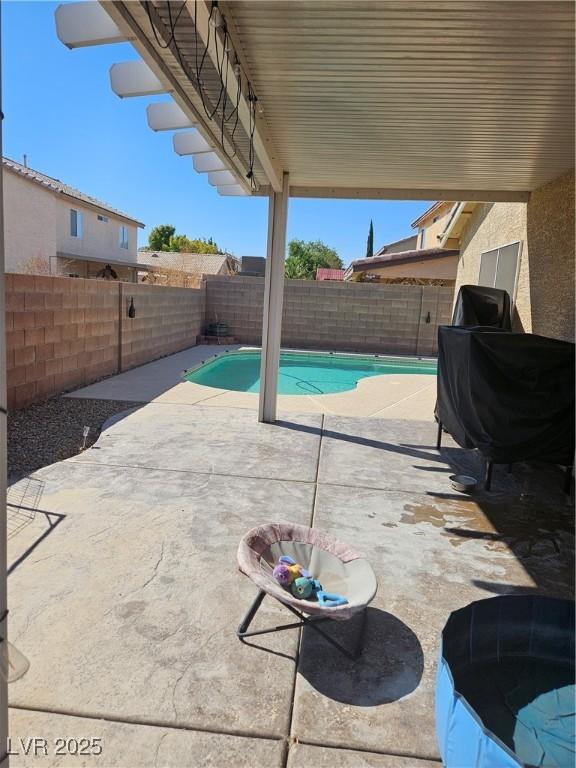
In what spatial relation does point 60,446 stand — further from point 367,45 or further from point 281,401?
point 367,45

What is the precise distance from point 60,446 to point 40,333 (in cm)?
215

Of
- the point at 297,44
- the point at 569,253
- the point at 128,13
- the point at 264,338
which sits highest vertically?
the point at 297,44

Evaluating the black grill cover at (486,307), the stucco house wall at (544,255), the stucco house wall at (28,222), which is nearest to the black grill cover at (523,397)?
the stucco house wall at (544,255)

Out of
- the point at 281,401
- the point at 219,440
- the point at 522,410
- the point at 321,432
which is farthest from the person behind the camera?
the point at 281,401

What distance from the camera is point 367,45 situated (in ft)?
10.0

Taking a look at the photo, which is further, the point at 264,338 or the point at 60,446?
the point at 264,338

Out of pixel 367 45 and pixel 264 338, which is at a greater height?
pixel 367 45

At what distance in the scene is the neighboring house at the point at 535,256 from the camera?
546 cm

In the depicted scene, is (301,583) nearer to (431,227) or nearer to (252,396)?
(252,396)

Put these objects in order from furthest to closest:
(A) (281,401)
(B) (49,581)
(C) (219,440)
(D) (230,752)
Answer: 1. (A) (281,401)
2. (C) (219,440)
3. (B) (49,581)
4. (D) (230,752)

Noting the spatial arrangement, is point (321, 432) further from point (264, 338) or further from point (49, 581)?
point (49, 581)

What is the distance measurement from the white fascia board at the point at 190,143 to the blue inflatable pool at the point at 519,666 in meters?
4.24

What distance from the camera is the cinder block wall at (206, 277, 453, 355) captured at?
14805 millimetres

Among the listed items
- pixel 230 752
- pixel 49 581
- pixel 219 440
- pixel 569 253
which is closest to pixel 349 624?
pixel 230 752
